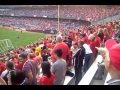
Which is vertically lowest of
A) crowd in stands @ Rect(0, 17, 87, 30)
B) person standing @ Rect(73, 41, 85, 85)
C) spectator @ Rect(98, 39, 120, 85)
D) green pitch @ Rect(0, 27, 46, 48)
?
green pitch @ Rect(0, 27, 46, 48)

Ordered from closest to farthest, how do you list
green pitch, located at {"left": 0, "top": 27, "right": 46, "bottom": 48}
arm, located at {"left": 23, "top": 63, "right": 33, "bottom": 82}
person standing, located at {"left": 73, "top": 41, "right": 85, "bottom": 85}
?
1. arm, located at {"left": 23, "top": 63, "right": 33, "bottom": 82}
2. person standing, located at {"left": 73, "top": 41, "right": 85, "bottom": 85}
3. green pitch, located at {"left": 0, "top": 27, "right": 46, "bottom": 48}

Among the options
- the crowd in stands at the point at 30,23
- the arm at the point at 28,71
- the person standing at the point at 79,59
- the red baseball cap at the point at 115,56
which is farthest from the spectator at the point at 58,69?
the crowd in stands at the point at 30,23

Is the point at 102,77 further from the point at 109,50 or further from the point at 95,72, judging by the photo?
the point at 109,50

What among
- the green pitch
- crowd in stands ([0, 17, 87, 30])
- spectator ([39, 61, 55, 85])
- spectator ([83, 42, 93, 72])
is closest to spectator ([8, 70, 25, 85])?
spectator ([39, 61, 55, 85])

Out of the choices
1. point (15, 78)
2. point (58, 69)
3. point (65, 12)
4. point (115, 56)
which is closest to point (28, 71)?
point (58, 69)

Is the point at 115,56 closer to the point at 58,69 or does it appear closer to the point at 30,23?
the point at 58,69

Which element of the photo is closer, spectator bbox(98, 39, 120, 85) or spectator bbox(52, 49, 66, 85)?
spectator bbox(98, 39, 120, 85)

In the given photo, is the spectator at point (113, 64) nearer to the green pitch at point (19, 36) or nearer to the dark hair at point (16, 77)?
the dark hair at point (16, 77)

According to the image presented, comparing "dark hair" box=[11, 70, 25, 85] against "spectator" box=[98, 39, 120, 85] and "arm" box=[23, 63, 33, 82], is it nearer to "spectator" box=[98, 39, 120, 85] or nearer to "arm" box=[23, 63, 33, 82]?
"arm" box=[23, 63, 33, 82]

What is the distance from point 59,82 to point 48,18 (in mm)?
24747
